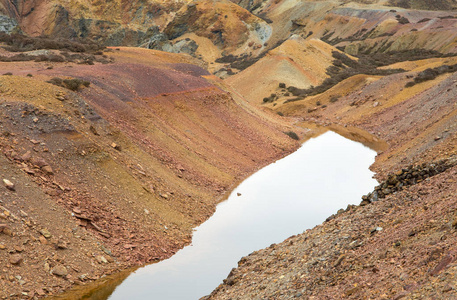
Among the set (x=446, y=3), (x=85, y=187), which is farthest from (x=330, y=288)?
(x=446, y=3)

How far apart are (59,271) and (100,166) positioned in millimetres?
7012

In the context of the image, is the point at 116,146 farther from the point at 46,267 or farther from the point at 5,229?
the point at 46,267

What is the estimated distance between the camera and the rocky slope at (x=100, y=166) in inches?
627

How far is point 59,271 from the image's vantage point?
1518 cm

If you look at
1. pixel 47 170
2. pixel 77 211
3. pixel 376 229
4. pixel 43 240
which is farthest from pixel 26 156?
pixel 376 229

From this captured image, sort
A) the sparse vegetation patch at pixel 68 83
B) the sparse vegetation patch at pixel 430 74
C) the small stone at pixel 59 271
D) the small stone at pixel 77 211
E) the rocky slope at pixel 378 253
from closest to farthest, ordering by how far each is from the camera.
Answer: the rocky slope at pixel 378 253
the small stone at pixel 59 271
the small stone at pixel 77 211
the sparse vegetation patch at pixel 68 83
the sparse vegetation patch at pixel 430 74

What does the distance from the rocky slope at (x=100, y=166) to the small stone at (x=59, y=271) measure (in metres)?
0.04

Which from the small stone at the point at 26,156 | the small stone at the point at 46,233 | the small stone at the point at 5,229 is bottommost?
the small stone at the point at 46,233

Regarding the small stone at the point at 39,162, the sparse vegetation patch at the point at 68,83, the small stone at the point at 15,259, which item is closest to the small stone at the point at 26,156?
the small stone at the point at 39,162

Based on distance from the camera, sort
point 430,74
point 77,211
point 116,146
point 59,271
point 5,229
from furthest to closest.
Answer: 1. point 430,74
2. point 116,146
3. point 77,211
4. point 59,271
5. point 5,229

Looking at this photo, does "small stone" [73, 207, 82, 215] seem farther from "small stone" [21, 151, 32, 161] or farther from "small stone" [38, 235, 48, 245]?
"small stone" [21, 151, 32, 161]

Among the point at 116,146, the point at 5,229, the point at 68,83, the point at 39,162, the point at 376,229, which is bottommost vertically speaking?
the point at 116,146

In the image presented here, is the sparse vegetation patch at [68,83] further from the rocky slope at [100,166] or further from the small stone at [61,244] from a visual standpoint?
the small stone at [61,244]

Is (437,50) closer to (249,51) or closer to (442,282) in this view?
(249,51)
